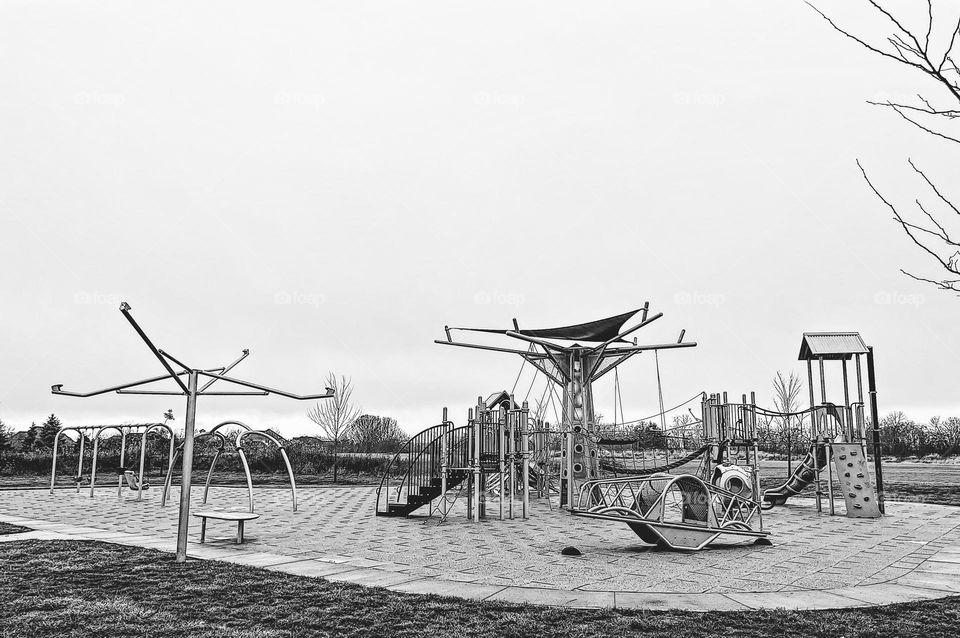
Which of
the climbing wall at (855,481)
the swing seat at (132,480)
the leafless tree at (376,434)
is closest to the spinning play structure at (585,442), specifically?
the climbing wall at (855,481)

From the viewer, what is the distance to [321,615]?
610cm

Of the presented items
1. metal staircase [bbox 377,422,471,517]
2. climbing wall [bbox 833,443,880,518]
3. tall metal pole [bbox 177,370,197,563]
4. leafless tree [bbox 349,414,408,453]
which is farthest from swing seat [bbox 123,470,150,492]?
leafless tree [bbox 349,414,408,453]

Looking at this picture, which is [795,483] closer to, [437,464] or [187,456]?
[437,464]

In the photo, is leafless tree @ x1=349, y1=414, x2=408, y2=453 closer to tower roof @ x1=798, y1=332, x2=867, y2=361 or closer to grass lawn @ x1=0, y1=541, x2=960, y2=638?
tower roof @ x1=798, y1=332, x2=867, y2=361

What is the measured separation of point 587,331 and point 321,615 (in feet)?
46.2

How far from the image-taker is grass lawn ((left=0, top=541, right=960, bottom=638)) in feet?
18.4

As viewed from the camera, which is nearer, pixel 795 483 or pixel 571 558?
pixel 571 558

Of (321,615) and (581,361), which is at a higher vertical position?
(581,361)

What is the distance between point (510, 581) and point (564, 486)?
1080 centimetres

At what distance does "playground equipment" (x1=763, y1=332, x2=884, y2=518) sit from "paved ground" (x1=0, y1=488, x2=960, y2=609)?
0.67 metres

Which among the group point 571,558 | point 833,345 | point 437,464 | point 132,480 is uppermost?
point 833,345

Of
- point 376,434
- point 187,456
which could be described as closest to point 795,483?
point 187,456

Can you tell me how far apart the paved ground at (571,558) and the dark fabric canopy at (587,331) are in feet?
15.5

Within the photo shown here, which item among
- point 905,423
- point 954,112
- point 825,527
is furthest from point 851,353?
point 905,423
